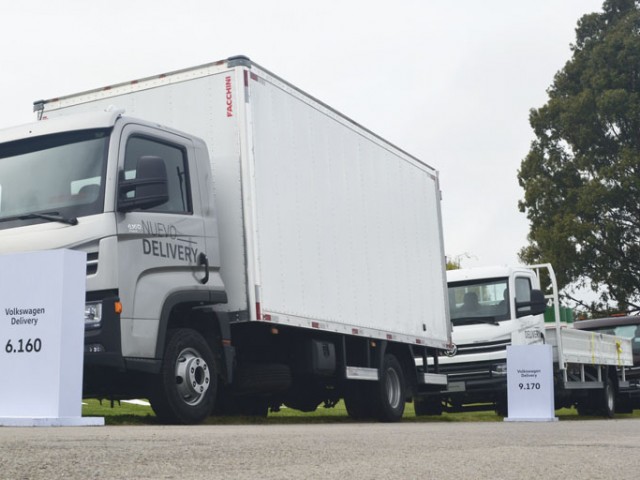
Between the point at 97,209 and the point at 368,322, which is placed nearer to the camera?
the point at 97,209

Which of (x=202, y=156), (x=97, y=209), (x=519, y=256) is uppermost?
(x=519, y=256)

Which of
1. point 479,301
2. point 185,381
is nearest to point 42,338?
point 185,381

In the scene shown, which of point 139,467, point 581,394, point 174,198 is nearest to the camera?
point 139,467

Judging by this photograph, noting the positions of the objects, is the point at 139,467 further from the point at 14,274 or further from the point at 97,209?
the point at 97,209

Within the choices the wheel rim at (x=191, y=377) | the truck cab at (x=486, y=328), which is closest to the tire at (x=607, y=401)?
the truck cab at (x=486, y=328)

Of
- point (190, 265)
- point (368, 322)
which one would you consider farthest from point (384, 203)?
point (190, 265)

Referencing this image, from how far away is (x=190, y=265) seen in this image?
10.4m

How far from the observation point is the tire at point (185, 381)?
9945 millimetres

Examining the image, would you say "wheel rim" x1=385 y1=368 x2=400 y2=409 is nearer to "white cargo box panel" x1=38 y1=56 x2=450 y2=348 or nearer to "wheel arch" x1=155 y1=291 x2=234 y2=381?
"white cargo box panel" x1=38 y1=56 x2=450 y2=348

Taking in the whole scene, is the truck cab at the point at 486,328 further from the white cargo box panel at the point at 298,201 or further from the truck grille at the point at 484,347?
the white cargo box panel at the point at 298,201

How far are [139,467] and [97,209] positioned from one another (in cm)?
471

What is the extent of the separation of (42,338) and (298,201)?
4172 mm

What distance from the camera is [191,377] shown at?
10.3 meters

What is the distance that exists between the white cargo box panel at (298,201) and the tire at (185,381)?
2.34 feet
